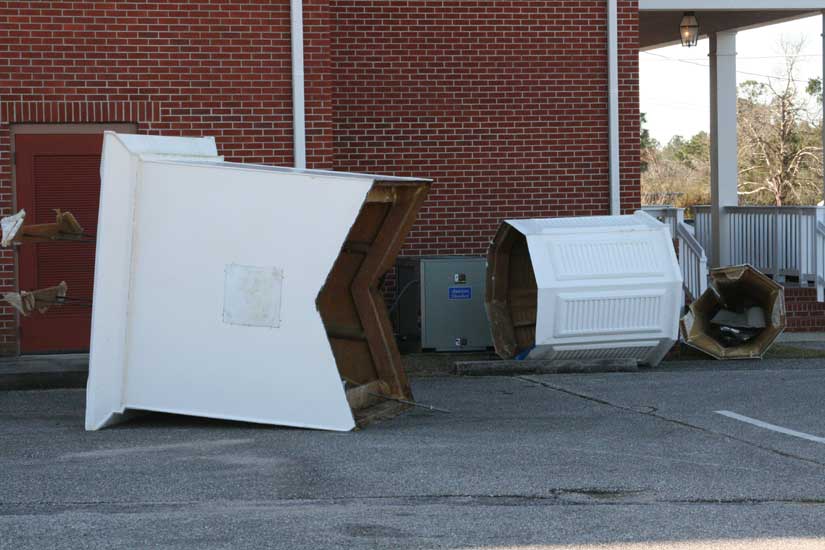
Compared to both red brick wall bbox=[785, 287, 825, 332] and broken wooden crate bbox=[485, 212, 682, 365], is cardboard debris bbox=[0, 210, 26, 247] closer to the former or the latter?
broken wooden crate bbox=[485, 212, 682, 365]

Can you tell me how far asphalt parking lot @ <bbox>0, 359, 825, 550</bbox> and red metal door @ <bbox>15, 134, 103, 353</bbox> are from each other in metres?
2.17

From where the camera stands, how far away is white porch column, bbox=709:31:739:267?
19188 millimetres

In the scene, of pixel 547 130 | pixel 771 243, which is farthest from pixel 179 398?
pixel 771 243

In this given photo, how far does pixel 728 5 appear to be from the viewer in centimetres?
1689

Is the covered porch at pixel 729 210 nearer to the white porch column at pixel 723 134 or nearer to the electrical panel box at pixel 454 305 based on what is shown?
the white porch column at pixel 723 134

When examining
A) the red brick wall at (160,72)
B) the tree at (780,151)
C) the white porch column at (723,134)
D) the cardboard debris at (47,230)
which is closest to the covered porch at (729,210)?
the white porch column at (723,134)

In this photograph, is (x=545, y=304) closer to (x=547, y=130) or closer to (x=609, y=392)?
(x=609, y=392)

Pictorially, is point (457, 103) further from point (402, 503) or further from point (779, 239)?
point (402, 503)

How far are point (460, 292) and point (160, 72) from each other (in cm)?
369

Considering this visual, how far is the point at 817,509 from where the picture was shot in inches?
269

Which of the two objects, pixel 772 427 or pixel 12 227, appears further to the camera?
pixel 12 227

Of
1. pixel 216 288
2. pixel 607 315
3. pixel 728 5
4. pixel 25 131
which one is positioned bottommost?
pixel 607 315

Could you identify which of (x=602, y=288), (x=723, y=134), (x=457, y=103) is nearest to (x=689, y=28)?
(x=723, y=134)

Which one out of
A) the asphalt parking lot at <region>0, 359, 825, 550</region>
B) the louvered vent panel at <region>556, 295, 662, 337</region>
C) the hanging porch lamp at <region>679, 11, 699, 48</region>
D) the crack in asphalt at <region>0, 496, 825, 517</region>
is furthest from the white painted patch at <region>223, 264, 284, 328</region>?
the hanging porch lamp at <region>679, 11, 699, 48</region>
